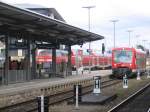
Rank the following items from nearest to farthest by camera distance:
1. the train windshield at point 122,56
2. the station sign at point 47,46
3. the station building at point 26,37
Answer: the station building at point 26,37 < the station sign at point 47,46 < the train windshield at point 122,56

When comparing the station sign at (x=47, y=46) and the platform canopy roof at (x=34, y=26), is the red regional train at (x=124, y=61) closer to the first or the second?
the platform canopy roof at (x=34, y=26)

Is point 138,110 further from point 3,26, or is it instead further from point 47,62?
point 47,62

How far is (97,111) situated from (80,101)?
11.1ft

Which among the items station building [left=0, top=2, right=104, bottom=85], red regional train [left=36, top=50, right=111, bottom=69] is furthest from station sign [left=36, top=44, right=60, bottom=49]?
red regional train [left=36, top=50, right=111, bottom=69]

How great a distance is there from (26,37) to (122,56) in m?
14.9

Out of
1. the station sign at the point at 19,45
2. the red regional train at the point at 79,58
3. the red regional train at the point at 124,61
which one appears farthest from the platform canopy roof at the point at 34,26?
the red regional train at the point at 79,58

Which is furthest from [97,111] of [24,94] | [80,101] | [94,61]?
[94,61]

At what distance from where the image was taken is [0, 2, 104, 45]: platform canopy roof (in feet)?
101

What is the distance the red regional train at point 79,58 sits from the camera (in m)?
76.2

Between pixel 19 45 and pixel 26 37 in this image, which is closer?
pixel 26 37

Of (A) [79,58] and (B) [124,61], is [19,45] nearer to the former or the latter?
(B) [124,61]

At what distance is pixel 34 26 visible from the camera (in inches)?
1471

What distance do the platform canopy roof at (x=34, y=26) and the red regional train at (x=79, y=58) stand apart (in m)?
23.1

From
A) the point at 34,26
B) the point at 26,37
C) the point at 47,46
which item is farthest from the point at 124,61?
the point at 34,26
